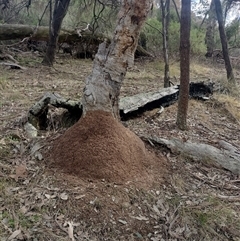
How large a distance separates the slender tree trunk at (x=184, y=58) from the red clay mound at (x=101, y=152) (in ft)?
3.90

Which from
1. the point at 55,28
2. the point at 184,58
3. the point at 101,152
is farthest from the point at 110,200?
the point at 55,28

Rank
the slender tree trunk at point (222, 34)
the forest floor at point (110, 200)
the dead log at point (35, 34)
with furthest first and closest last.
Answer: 1. the dead log at point (35, 34)
2. the slender tree trunk at point (222, 34)
3. the forest floor at point (110, 200)

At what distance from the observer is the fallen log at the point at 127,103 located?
12.0 ft

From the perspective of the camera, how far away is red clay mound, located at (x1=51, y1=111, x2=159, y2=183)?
267 centimetres

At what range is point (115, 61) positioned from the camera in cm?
301

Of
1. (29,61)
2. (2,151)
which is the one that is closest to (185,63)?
(2,151)

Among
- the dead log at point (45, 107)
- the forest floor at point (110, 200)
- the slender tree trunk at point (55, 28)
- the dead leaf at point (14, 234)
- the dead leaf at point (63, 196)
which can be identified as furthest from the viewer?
the slender tree trunk at point (55, 28)

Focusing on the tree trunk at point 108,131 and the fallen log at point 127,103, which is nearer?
the tree trunk at point 108,131

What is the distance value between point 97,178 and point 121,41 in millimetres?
1256

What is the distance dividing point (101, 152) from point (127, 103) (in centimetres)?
169

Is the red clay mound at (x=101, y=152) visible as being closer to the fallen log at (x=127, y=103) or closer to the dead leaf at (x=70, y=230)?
the dead leaf at (x=70, y=230)

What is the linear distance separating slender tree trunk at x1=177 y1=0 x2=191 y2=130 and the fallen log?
2.11ft

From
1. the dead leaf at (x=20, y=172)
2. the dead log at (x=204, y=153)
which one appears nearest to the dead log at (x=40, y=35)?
the dead log at (x=204, y=153)

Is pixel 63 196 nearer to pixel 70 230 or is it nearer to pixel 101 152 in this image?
pixel 70 230
